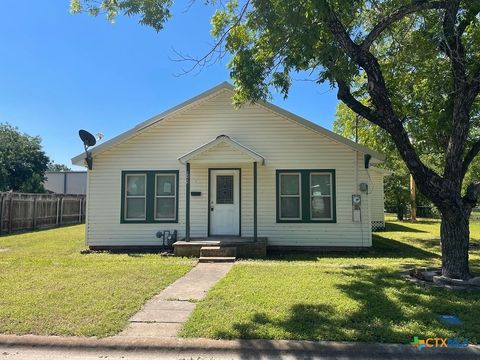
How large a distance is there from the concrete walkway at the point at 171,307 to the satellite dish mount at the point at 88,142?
19.5 ft

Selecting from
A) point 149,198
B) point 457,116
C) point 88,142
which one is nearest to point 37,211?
point 88,142

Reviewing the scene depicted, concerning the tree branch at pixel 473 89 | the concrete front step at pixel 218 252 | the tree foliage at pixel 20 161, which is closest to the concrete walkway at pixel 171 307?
the concrete front step at pixel 218 252

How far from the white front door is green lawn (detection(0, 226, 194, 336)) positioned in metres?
2.27

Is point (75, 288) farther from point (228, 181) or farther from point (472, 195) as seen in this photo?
point (472, 195)

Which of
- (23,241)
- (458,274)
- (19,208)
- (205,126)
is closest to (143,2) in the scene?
(205,126)

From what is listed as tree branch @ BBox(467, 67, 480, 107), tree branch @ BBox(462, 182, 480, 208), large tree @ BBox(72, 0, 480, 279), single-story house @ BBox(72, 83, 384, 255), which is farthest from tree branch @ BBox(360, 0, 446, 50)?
single-story house @ BBox(72, 83, 384, 255)

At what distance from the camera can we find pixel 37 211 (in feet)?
67.6

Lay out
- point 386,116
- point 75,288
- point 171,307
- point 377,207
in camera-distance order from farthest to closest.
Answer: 1. point 377,207
2. point 386,116
3. point 75,288
4. point 171,307

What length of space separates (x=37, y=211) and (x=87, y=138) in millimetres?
10472

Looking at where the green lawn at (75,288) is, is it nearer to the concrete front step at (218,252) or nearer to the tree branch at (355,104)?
the concrete front step at (218,252)

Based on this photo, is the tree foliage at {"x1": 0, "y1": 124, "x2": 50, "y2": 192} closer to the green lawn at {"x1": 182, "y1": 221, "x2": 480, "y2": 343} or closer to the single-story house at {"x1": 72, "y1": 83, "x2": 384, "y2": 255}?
the single-story house at {"x1": 72, "y1": 83, "x2": 384, "y2": 255}

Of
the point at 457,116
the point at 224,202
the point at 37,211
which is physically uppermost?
the point at 457,116

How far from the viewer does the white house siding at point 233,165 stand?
12227 mm

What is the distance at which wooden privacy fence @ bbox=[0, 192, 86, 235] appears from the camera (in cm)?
1798
